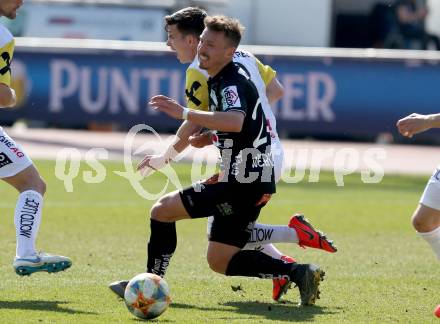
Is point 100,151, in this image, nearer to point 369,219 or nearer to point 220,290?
point 369,219

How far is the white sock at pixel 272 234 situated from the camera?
900 cm

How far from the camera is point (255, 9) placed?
2958cm

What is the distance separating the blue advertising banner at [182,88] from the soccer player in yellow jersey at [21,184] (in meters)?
14.4

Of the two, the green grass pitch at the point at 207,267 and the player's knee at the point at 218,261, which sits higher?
the player's knee at the point at 218,261

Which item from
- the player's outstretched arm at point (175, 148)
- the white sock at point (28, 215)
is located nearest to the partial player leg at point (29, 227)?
the white sock at point (28, 215)

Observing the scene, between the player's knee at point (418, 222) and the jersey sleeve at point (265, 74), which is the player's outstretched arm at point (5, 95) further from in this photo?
the player's knee at point (418, 222)

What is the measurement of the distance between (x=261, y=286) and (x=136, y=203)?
6.41 meters

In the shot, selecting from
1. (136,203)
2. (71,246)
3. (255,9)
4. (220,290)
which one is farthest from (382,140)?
(220,290)

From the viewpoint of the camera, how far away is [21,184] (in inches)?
350

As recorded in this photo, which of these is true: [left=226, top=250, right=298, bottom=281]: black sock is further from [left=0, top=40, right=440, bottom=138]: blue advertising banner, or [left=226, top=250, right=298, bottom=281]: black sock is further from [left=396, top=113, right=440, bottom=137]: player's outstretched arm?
[left=0, top=40, right=440, bottom=138]: blue advertising banner

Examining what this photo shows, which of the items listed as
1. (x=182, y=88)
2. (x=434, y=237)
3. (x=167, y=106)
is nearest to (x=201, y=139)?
(x=167, y=106)

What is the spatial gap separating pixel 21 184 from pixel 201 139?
1471mm

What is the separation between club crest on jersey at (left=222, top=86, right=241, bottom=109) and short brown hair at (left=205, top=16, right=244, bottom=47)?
1.14 ft

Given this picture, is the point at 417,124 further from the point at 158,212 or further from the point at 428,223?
the point at 158,212
